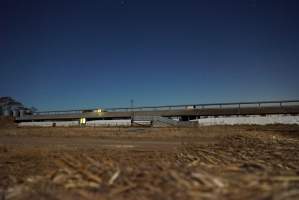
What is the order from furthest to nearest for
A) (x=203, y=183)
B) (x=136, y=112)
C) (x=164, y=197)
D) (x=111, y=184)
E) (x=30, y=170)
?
(x=136, y=112)
(x=30, y=170)
(x=111, y=184)
(x=203, y=183)
(x=164, y=197)

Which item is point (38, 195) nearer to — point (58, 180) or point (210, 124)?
point (58, 180)

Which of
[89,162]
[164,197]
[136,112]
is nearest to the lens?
[164,197]

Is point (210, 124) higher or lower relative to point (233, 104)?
lower

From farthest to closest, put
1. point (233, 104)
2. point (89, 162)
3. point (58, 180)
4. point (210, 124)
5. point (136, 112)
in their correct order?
1. point (136, 112)
2. point (233, 104)
3. point (210, 124)
4. point (89, 162)
5. point (58, 180)

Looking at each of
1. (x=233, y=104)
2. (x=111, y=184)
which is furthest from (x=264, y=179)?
(x=233, y=104)

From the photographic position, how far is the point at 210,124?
41062 mm

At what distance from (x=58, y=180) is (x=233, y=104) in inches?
1654

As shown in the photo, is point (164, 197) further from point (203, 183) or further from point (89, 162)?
point (89, 162)

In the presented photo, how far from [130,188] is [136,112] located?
5071cm

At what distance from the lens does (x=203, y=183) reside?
3906 mm

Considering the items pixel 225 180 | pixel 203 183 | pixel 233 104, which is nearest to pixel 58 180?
pixel 203 183

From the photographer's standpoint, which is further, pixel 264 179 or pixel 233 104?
pixel 233 104

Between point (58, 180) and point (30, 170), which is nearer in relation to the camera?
point (58, 180)

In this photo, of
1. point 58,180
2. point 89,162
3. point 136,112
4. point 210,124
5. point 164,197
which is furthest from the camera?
point 136,112
